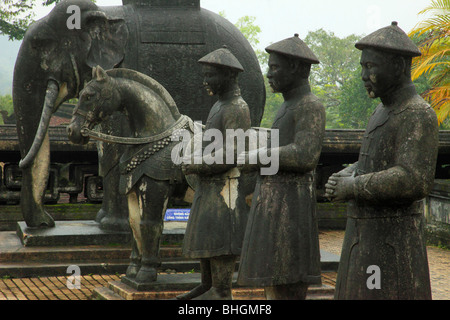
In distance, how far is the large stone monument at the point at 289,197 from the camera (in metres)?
4.72

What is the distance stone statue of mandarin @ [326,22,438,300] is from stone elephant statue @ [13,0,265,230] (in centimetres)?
422

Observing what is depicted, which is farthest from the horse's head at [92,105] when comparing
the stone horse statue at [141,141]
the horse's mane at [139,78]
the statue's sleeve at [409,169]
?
the statue's sleeve at [409,169]

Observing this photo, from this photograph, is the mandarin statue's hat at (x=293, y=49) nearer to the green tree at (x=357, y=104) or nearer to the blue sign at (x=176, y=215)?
the blue sign at (x=176, y=215)

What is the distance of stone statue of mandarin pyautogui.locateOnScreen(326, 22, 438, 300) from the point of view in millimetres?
3920

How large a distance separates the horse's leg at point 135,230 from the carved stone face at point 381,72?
9.53 ft

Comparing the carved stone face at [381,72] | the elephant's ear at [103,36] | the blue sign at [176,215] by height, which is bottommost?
the blue sign at [176,215]

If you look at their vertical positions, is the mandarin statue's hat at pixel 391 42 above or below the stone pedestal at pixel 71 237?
above

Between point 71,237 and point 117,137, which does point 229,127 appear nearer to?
point 117,137

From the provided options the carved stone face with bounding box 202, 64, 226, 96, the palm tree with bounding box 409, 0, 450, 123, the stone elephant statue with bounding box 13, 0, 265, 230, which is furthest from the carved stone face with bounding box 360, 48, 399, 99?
the palm tree with bounding box 409, 0, 450, 123

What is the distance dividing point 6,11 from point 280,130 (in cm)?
1737

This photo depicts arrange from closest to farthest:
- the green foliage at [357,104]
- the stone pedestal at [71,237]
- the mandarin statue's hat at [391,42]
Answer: the mandarin statue's hat at [391,42] < the stone pedestal at [71,237] < the green foliage at [357,104]

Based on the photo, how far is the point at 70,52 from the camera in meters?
8.27

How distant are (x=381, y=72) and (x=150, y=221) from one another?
294 centimetres

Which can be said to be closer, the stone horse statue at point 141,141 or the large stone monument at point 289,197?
the large stone monument at point 289,197
